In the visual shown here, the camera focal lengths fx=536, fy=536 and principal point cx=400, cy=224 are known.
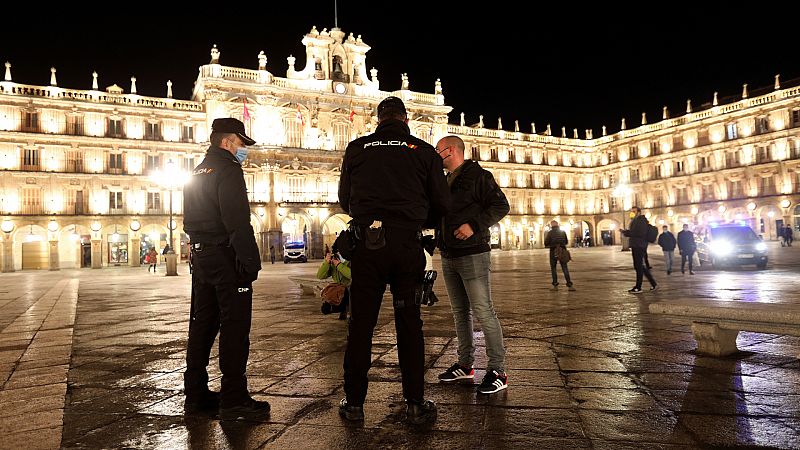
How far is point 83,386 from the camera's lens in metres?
3.96

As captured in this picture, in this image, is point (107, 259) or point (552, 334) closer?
point (552, 334)

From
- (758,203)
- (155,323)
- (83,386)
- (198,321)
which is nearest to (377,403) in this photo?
(198,321)

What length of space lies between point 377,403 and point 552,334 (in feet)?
9.78

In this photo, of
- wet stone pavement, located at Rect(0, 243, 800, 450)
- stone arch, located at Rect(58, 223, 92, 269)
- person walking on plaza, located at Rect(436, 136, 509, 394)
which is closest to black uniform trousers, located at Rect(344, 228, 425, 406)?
wet stone pavement, located at Rect(0, 243, 800, 450)

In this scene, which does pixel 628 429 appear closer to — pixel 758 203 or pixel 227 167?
pixel 227 167

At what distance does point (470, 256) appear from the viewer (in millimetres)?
3904

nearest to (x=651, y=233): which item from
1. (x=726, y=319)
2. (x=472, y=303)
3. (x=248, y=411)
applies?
(x=726, y=319)

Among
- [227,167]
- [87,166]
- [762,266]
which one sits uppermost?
[87,166]

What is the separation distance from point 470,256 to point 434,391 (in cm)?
98

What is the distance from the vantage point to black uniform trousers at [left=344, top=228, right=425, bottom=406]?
310 cm

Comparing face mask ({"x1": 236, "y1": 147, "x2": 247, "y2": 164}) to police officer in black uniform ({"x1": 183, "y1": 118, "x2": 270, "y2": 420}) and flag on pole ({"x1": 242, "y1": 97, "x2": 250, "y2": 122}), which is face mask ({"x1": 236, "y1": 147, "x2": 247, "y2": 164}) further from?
flag on pole ({"x1": 242, "y1": 97, "x2": 250, "y2": 122})

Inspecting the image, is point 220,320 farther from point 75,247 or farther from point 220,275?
point 75,247

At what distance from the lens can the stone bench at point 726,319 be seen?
4117 millimetres

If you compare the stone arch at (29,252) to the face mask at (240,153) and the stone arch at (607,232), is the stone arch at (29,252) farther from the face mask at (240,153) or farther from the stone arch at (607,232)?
the stone arch at (607,232)
